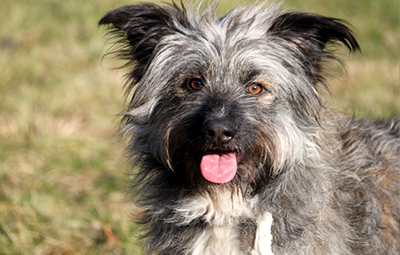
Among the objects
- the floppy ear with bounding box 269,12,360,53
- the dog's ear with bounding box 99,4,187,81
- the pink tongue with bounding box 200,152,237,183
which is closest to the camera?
the pink tongue with bounding box 200,152,237,183

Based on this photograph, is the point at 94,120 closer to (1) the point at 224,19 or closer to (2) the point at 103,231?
(2) the point at 103,231

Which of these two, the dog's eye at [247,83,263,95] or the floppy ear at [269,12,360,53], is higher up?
the floppy ear at [269,12,360,53]

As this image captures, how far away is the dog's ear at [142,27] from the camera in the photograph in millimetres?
2971

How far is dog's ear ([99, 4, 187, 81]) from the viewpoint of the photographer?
2.97 metres

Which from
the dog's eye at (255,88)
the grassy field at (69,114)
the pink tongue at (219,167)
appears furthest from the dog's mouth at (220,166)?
the grassy field at (69,114)

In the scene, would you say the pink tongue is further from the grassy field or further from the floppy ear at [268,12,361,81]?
the grassy field

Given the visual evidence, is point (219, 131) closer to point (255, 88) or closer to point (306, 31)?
point (255, 88)

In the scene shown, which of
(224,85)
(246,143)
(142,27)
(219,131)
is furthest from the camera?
(142,27)

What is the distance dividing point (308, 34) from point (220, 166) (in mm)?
→ 1062

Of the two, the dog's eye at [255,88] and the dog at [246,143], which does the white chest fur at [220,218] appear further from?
the dog's eye at [255,88]

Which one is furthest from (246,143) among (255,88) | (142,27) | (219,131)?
(142,27)

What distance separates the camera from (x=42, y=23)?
8.92 meters

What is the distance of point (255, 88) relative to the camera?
2877 mm

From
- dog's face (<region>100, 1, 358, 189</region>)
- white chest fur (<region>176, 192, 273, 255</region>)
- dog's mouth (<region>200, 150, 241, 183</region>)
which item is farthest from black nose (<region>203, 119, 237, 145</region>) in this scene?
white chest fur (<region>176, 192, 273, 255</region>)
